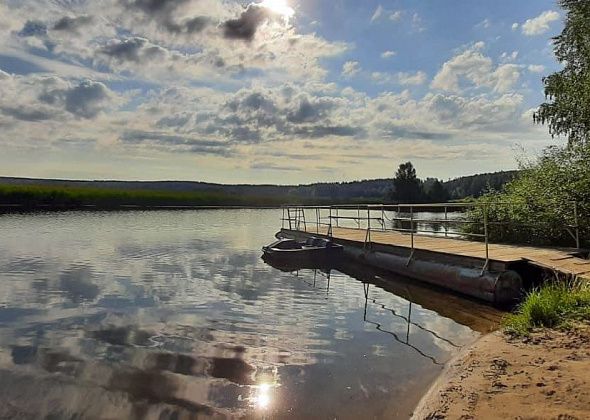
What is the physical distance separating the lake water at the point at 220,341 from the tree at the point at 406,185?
64.3 metres

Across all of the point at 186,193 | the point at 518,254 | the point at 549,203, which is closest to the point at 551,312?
the point at 518,254

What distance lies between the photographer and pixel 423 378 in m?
6.97

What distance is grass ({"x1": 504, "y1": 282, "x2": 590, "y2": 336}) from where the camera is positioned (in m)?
7.30

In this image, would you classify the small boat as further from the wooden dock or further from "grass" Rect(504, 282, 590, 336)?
"grass" Rect(504, 282, 590, 336)

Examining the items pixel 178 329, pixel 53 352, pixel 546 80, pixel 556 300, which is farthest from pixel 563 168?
pixel 53 352

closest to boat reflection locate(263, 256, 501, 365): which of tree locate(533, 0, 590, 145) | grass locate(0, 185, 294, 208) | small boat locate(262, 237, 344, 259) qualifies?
small boat locate(262, 237, 344, 259)

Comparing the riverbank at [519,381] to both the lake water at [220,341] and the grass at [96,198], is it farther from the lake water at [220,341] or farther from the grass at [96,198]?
the grass at [96,198]

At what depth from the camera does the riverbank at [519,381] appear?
4770 millimetres

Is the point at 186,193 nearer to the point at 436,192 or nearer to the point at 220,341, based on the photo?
the point at 436,192

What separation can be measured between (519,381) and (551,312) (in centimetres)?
246

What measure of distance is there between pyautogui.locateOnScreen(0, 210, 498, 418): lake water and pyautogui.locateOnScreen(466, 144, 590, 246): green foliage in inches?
165

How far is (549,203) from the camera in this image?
14.8 meters

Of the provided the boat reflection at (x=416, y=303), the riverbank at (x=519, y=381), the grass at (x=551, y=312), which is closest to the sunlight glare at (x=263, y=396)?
the riverbank at (x=519, y=381)

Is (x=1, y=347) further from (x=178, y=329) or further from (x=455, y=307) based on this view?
(x=455, y=307)
